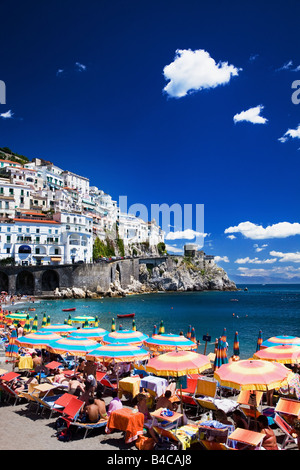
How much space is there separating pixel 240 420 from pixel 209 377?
809cm

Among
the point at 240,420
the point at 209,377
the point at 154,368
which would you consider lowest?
the point at 209,377

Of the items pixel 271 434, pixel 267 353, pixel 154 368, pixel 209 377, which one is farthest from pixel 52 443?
pixel 209 377

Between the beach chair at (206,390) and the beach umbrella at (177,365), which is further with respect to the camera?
the beach chair at (206,390)

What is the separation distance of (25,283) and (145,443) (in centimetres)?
6971

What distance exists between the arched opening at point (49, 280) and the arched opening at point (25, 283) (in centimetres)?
287

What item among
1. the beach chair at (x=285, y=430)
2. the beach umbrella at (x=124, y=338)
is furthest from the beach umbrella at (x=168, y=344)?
the beach chair at (x=285, y=430)

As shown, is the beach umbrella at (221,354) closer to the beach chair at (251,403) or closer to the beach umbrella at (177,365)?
the beach chair at (251,403)

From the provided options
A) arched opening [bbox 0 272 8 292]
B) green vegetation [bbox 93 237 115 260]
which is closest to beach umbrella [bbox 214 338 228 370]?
arched opening [bbox 0 272 8 292]

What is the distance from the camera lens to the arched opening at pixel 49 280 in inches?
2862

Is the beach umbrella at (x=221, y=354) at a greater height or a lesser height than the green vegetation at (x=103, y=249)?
lesser

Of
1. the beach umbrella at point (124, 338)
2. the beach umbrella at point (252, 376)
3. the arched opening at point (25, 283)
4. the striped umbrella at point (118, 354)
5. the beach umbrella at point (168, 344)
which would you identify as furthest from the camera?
the arched opening at point (25, 283)

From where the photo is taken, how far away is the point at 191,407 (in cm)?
1019

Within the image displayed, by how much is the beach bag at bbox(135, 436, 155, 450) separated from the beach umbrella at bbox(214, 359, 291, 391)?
2.05 m
